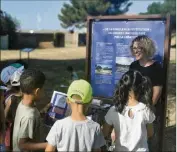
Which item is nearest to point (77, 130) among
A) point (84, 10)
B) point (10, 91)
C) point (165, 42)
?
point (10, 91)

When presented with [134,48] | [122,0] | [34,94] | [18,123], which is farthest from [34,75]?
[122,0]

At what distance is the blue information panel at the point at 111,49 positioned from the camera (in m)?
4.73

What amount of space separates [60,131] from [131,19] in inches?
97.4

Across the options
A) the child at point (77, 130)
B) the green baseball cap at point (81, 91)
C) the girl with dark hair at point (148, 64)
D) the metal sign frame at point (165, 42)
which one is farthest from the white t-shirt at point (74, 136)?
the metal sign frame at point (165, 42)

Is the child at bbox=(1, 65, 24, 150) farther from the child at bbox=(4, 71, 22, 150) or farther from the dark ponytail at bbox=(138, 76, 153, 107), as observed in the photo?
the dark ponytail at bbox=(138, 76, 153, 107)

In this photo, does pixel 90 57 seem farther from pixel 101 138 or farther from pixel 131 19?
pixel 101 138

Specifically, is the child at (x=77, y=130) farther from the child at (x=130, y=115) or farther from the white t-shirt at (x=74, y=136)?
the child at (x=130, y=115)

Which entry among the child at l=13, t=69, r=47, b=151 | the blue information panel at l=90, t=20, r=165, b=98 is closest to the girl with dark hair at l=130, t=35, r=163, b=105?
the blue information panel at l=90, t=20, r=165, b=98

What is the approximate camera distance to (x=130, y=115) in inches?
115

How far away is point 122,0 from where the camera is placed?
233 feet

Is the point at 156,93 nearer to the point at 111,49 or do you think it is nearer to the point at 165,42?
the point at 165,42

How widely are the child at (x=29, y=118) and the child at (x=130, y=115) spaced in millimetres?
549

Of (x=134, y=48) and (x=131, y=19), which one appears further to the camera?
(x=131, y=19)

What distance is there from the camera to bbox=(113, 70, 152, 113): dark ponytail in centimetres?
291
